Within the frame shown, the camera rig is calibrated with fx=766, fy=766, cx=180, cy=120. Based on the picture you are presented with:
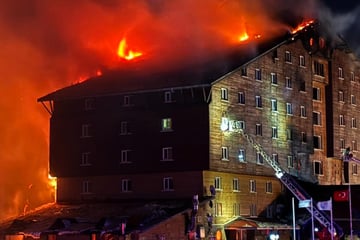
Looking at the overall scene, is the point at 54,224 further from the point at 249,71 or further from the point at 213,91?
the point at 249,71

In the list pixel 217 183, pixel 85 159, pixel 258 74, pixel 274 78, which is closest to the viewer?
pixel 217 183

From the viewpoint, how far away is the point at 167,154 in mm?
71375

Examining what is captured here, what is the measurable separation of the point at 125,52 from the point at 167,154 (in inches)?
1091

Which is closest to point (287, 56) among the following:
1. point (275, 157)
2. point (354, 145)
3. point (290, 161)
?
point (290, 161)

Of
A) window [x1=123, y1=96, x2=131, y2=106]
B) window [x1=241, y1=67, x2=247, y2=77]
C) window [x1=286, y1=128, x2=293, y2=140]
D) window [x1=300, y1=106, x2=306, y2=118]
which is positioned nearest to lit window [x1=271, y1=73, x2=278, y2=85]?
window [x1=241, y1=67, x2=247, y2=77]

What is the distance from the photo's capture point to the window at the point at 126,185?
239 feet

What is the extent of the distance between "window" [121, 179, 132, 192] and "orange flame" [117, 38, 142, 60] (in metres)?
22.8

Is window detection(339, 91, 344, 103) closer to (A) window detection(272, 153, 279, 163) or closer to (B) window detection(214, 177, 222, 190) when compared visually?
(A) window detection(272, 153, 279, 163)

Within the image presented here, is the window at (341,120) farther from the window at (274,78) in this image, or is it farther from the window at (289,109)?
the window at (274,78)

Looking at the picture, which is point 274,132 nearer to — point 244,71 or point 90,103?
point 244,71

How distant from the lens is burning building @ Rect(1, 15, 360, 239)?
70.6m

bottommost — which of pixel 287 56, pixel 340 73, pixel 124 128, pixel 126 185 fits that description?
pixel 126 185

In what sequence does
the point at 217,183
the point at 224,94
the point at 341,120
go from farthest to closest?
the point at 341,120 < the point at 224,94 < the point at 217,183

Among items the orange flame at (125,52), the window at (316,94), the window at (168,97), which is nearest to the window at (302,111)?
the window at (316,94)
